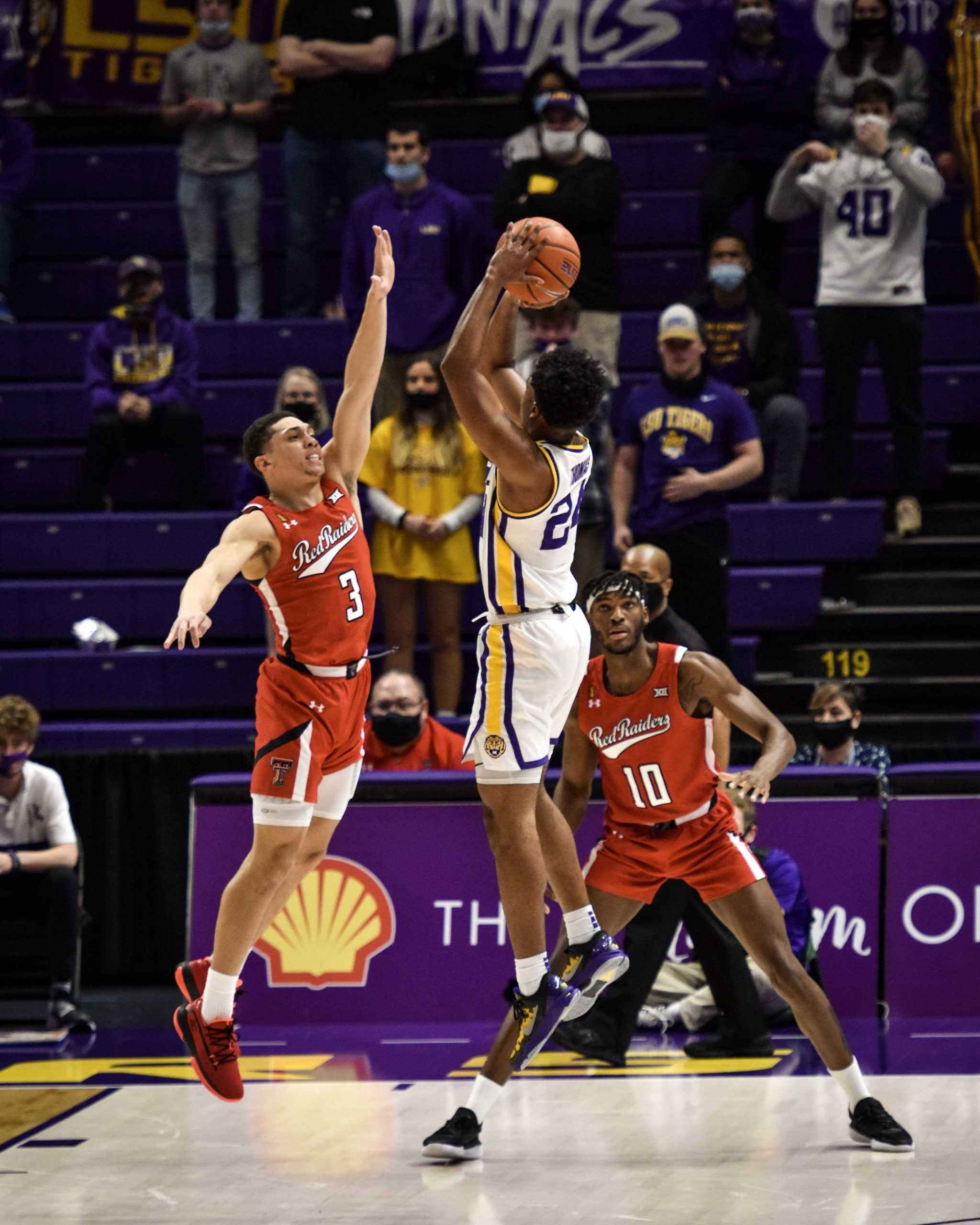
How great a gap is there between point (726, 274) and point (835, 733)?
10.9 ft

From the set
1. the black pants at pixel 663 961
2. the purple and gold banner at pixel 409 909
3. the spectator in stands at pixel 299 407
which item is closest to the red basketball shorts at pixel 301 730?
the black pants at pixel 663 961

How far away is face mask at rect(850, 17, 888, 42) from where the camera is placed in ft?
40.8

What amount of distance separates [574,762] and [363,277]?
5.46m

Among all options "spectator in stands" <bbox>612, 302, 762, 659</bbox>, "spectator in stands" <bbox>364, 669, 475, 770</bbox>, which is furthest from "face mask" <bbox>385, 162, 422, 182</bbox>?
"spectator in stands" <bbox>364, 669, 475, 770</bbox>

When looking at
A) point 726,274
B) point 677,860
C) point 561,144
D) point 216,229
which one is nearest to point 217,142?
point 216,229

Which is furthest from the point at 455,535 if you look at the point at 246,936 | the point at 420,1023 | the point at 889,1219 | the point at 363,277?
the point at 889,1219

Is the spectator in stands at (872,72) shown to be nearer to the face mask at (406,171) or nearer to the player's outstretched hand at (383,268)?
the face mask at (406,171)

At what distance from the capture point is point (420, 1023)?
29.6ft

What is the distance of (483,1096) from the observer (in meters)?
6.60

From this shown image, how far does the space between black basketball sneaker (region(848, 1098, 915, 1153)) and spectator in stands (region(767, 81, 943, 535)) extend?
576 centimetres

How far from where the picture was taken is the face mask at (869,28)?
12422 mm

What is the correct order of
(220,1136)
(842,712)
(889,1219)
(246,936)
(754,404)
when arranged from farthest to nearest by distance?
(754,404), (842,712), (220,1136), (246,936), (889,1219)

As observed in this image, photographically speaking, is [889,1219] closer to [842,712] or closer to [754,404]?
[842,712]

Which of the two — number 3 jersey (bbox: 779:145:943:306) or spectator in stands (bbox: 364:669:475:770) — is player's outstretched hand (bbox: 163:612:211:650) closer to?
spectator in stands (bbox: 364:669:475:770)
